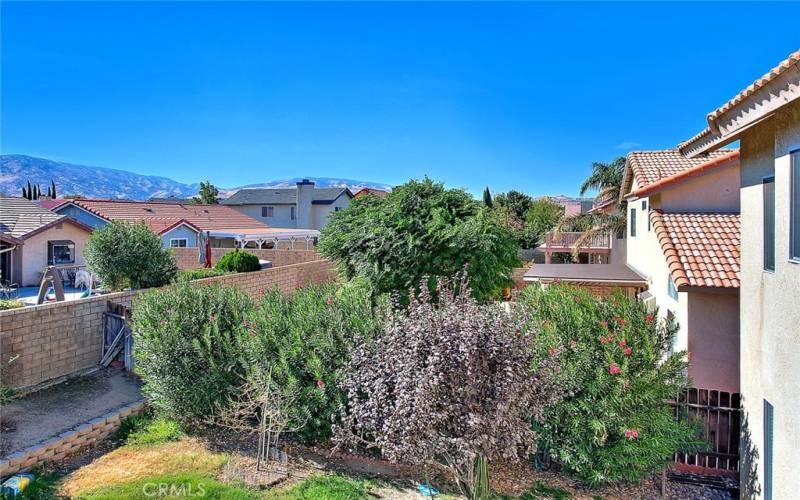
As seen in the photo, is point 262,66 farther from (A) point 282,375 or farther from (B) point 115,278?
(A) point 282,375

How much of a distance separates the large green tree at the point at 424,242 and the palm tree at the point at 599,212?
77.3 feet

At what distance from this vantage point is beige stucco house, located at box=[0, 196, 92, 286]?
89.1 ft

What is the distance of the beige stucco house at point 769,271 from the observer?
5.86 meters

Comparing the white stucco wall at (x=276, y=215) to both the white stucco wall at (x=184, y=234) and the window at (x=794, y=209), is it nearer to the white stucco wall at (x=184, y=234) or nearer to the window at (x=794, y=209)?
the white stucco wall at (x=184, y=234)

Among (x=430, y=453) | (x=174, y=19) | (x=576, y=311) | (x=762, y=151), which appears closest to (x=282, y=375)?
(x=430, y=453)

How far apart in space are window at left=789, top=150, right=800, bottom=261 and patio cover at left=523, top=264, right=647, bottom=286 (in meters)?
11.0

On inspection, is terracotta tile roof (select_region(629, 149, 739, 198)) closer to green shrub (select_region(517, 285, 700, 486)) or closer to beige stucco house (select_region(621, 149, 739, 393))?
beige stucco house (select_region(621, 149, 739, 393))

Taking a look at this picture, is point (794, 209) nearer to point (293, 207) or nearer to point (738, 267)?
point (738, 267)

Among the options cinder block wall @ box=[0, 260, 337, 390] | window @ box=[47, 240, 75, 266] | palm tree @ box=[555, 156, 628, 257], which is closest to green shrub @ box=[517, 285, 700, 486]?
cinder block wall @ box=[0, 260, 337, 390]

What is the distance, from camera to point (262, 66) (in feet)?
77.9

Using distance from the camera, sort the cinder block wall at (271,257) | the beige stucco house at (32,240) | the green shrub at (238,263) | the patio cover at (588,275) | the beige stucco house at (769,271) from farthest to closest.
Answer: the cinder block wall at (271,257)
the beige stucco house at (32,240)
the green shrub at (238,263)
the patio cover at (588,275)
the beige stucco house at (769,271)

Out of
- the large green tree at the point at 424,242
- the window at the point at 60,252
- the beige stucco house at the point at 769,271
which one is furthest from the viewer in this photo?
the window at the point at 60,252

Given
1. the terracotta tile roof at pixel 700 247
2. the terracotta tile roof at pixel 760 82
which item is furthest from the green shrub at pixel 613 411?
the terracotta tile roof at pixel 760 82
